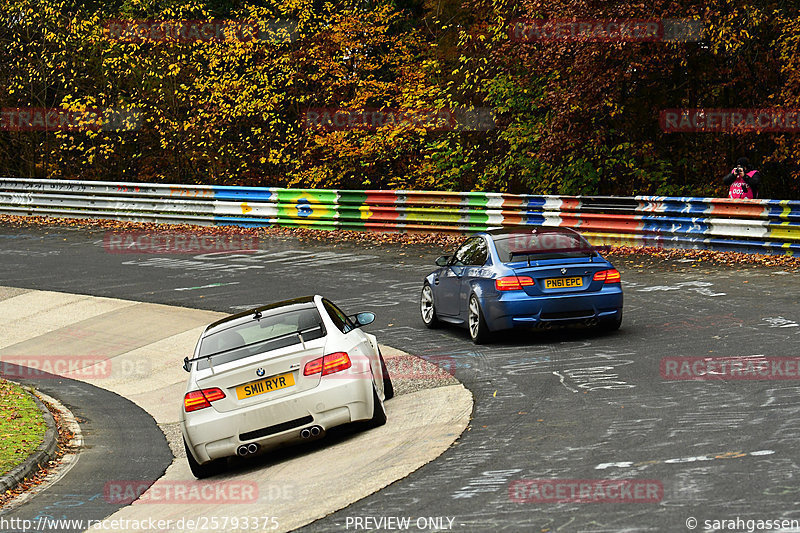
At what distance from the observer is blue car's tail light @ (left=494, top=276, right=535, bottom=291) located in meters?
12.9

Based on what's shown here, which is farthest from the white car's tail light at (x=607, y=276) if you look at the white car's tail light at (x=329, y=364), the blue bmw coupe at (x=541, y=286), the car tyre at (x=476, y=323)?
the white car's tail light at (x=329, y=364)

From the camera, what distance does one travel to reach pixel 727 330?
13.0 m

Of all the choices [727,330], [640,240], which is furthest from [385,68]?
[727,330]

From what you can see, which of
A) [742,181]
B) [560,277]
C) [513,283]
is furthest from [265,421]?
[742,181]

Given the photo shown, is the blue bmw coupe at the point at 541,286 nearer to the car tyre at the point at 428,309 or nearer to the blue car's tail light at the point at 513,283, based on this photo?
the blue car's tail light at the point at 513,283

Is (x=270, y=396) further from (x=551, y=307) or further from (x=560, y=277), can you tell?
(x=560, y=277)

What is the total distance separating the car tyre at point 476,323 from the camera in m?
13.4

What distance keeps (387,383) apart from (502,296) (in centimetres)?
220

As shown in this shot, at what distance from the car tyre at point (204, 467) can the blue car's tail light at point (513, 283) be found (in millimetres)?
4669

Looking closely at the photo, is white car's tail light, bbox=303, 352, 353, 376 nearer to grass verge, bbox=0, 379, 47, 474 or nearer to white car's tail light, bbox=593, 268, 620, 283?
grass verge, bbox=0, 379, 47, 474

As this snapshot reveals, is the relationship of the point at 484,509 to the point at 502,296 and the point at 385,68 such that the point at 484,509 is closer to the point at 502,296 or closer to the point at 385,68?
the point at 502,296

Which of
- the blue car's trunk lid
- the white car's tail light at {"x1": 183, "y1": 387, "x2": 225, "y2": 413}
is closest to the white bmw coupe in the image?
the white car's tail light at {"x1": 183, "y1": 387, "x2": 225, "y2": 413}

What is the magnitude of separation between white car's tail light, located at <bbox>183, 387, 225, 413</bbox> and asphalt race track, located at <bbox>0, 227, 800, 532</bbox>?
1321 millimetres

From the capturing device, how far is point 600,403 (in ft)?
32.7
